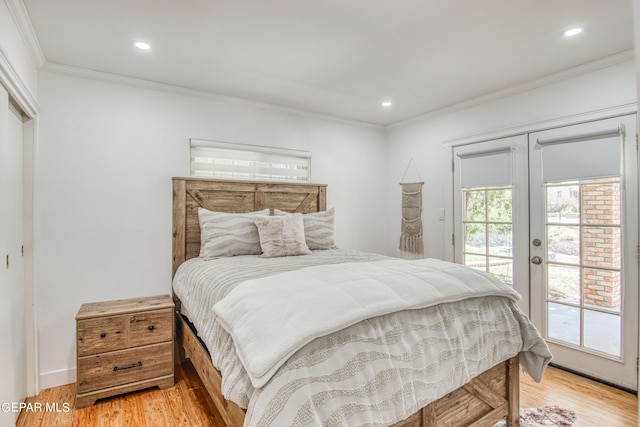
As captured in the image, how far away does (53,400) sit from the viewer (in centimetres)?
233

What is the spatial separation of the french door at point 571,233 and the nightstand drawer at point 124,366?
3051 millimetres

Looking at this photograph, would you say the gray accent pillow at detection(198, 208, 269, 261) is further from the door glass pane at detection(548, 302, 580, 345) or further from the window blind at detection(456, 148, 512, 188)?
the door glass pane at detection(548, 302, 580, 345)

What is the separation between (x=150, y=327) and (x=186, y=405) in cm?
61

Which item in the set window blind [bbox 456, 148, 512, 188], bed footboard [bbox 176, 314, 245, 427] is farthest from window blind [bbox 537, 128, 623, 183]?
bed footboard [bbox 176, 314, 245, 427]

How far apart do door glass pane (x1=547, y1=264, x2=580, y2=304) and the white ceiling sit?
5.46 ft

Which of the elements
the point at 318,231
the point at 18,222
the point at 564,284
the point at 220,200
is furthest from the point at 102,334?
the point at 564,284

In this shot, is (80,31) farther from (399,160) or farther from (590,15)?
(399,160)

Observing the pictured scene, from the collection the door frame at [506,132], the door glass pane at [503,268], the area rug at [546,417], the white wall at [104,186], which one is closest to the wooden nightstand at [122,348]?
the white wall at [104,186]

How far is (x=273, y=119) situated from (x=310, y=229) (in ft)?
4.27

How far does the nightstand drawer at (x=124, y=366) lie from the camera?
222 centimetres

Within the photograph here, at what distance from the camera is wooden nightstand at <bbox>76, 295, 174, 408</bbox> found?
2223 mm

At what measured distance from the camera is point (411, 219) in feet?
13.4

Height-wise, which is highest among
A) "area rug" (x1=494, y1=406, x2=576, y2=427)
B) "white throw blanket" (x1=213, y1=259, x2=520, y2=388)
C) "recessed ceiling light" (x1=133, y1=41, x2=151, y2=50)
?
"recessed ceiling light" (x1=133, y1=41, x2=151, y2=50)

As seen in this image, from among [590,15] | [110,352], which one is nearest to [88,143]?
[110,352]
